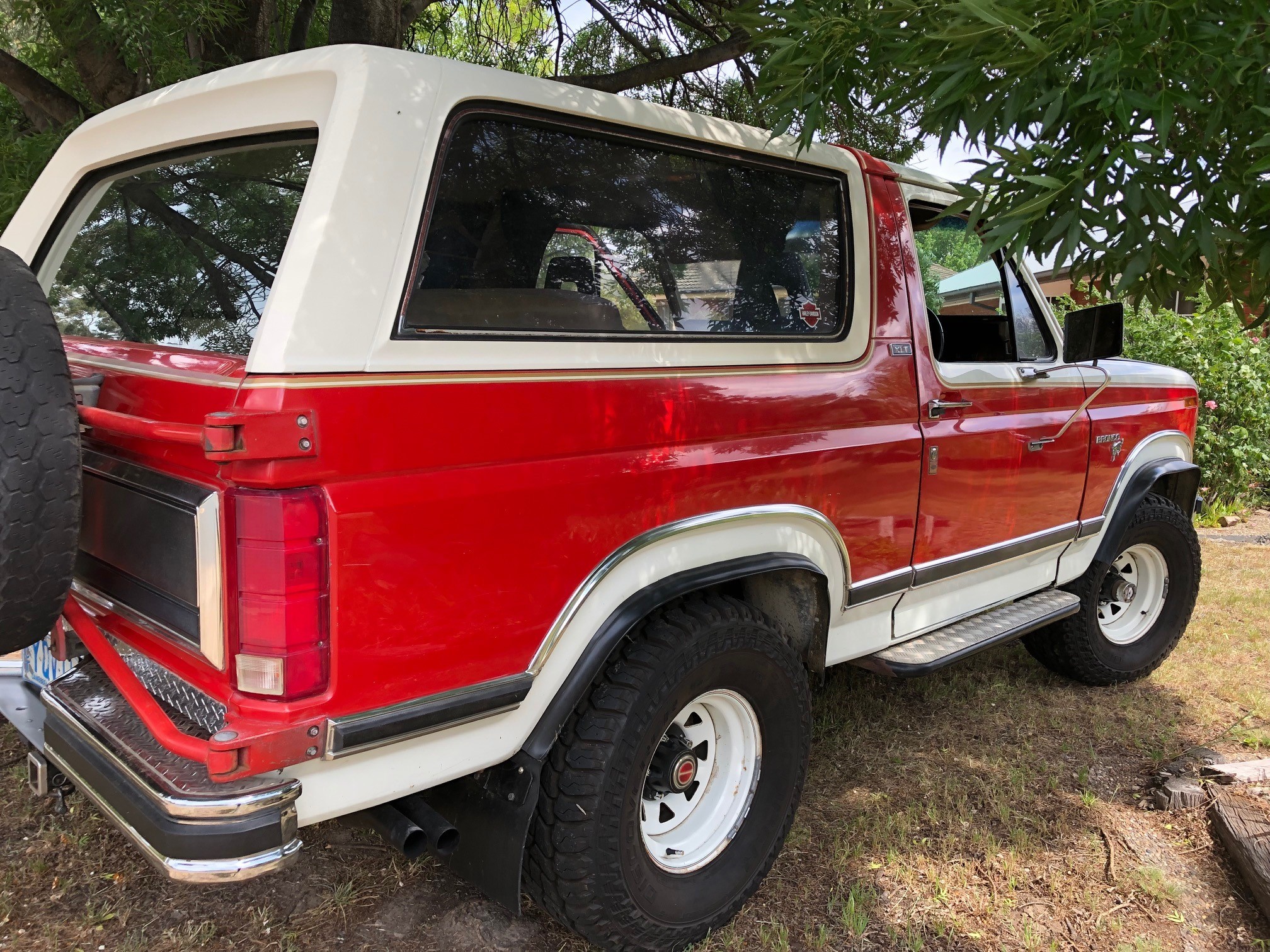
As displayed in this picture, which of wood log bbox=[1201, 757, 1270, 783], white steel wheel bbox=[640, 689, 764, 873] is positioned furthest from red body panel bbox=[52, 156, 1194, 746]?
wood log bbox=[1201, 757, 1270, 783]

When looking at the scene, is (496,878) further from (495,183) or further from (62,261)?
(62,261)

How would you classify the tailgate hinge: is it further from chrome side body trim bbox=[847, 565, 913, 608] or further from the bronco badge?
the bronco badge

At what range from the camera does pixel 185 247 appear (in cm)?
245

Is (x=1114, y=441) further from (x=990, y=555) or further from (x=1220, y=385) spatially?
(x=1220, y=385)

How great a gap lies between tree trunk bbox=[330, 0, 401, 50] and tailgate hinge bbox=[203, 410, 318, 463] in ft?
12.9

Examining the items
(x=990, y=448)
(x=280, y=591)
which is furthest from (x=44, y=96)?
(x=990, y=448)

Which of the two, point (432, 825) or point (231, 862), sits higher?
point (231, 862)

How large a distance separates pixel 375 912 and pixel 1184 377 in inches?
169

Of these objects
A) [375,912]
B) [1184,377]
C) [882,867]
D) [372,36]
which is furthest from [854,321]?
[372,36]

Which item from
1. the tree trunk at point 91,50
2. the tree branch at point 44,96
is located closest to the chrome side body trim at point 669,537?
the tree trunk at point 91,50

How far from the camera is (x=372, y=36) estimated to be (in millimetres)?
4945

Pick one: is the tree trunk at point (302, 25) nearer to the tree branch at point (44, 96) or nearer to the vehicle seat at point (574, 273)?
the tree branch at point (44, 96)

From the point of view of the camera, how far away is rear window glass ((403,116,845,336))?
6.65 ft

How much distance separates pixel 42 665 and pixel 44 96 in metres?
3.66
